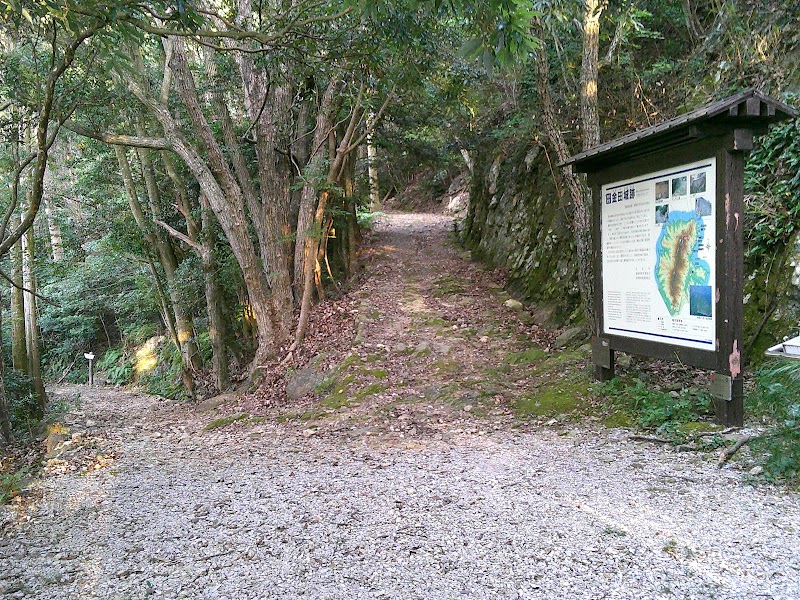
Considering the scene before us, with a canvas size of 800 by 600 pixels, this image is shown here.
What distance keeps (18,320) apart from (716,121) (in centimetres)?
1100

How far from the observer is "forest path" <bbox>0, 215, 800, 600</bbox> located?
278 centimetres

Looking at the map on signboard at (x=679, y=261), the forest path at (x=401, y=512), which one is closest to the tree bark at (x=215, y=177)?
the forest path at (x=401, y=512)

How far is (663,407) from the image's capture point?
5066mm

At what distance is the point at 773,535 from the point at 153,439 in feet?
21.7

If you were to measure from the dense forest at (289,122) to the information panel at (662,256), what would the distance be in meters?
1.42

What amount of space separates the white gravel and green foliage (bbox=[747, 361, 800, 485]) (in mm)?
229

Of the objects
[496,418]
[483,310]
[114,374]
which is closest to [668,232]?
[496,418]

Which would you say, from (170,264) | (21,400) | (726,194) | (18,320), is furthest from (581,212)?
(18,320)

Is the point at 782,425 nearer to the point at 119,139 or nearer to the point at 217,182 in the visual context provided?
the point at 217,182

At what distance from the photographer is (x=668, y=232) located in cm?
503

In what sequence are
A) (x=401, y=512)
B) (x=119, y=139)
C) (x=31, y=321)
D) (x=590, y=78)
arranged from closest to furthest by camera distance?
1. (x=401, y=512)
2. (x=590, y=78)
3. (x=119, y=139)
4. (x=31, y=321)

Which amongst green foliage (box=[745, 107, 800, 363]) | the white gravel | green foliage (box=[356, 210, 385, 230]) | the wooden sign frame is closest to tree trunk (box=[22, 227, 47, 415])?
the white gravel

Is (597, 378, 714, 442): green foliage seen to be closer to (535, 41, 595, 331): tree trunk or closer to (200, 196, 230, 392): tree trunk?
(535, 41, 595, 331): tree trunk

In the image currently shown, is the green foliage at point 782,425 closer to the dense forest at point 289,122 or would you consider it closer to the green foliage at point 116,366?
the dense forest at point 289,122
